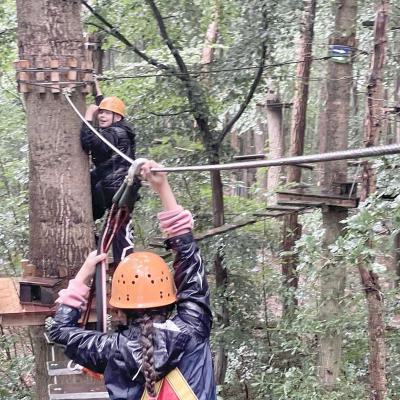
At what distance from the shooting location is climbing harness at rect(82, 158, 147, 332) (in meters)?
2.29

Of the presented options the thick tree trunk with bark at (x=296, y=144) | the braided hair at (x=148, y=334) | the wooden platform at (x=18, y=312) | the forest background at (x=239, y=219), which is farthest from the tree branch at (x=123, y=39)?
the braided hair at (x=148, y=334)

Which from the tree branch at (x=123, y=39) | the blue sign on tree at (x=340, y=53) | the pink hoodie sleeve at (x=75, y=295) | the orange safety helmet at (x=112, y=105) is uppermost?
the tree branch at (x=123, y=39)

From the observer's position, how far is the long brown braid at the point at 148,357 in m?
2.00

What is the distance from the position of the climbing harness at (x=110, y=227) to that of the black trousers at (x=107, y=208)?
3.01ft

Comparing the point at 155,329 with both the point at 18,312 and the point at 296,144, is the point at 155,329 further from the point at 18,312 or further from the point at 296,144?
the point at 296,144

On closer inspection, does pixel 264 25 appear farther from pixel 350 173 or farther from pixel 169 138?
pixel 350 173

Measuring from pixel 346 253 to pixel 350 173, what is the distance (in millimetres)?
3957

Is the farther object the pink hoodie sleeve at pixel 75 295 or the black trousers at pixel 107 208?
the black trousers at pixel 107 208

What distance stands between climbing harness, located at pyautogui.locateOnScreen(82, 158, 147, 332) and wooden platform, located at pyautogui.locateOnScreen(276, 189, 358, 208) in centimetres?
343

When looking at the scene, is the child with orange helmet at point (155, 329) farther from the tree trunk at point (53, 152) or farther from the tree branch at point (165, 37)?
the tree branch at point (165, 37)

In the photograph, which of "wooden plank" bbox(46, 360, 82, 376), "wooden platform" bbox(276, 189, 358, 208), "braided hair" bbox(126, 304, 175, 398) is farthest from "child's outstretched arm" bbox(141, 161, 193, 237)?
"wooden platform" bbox(276, 189, 358, 208)

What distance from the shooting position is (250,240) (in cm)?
661

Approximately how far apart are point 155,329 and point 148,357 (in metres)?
0.11

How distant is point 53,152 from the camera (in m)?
3.24
